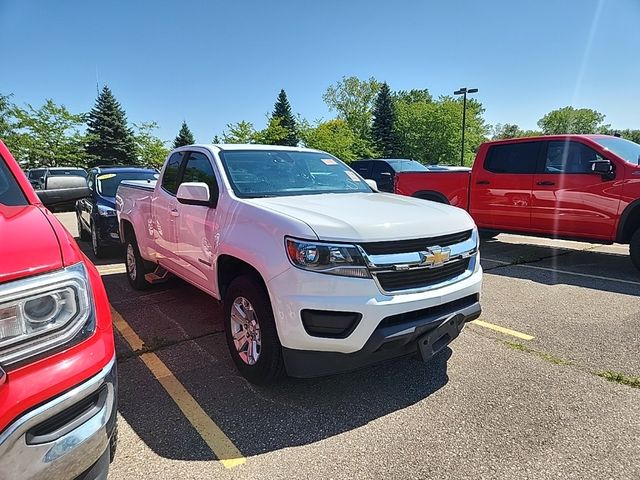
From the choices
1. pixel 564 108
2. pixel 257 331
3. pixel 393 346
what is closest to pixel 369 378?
Answer: pixel 393 346

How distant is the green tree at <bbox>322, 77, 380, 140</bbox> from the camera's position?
60075 millimetres

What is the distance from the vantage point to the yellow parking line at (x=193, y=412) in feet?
7.97

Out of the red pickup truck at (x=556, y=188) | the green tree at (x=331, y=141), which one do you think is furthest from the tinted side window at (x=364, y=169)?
the green tree at (x=331, y=141)

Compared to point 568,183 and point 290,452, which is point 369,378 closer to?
point 290,452

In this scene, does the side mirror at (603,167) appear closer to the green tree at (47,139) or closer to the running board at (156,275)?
the running board at (156,275)

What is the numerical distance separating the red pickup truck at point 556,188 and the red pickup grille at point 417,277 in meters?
4.69

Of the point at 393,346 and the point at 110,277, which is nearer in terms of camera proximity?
the point at 393,346

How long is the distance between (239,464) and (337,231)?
144 centimetres

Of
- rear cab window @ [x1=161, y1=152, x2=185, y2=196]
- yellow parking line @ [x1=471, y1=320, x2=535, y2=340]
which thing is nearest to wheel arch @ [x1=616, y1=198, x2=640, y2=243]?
yellow parking line @ [x1=471, y1=320, x2=535, y2=340]

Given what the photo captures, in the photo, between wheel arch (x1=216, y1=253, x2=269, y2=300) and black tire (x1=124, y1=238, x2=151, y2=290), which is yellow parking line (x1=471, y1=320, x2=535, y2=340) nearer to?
wheel arch (x1=216, y1=253, x2=269, y2=300)

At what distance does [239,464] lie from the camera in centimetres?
235

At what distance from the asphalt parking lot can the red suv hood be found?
136 centimetres

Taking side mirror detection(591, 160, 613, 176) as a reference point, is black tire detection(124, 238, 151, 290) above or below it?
below

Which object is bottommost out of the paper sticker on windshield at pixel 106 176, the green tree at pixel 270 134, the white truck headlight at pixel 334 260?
the white truck headlight at pixel 334 260
